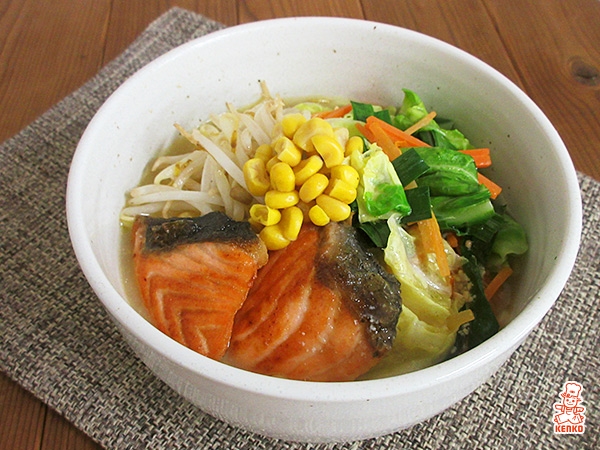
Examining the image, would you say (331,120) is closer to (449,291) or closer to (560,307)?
(449,291)

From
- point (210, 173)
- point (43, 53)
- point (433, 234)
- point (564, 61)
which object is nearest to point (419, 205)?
point (433, 234)

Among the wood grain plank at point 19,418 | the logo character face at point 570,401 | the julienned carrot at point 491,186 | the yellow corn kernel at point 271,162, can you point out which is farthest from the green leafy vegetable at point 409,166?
the wood grain plank at point 19,418

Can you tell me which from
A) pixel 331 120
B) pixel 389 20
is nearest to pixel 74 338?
pixel 331 120

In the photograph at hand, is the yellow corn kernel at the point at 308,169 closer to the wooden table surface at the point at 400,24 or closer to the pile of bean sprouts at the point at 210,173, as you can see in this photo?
the pile of bean sprouts at the point at 210,173

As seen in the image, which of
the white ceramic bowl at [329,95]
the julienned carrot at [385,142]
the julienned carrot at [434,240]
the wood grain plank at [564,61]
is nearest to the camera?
the white ceramic bowl at [329,95]

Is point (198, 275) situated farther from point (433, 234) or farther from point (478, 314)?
point (478, 314)
